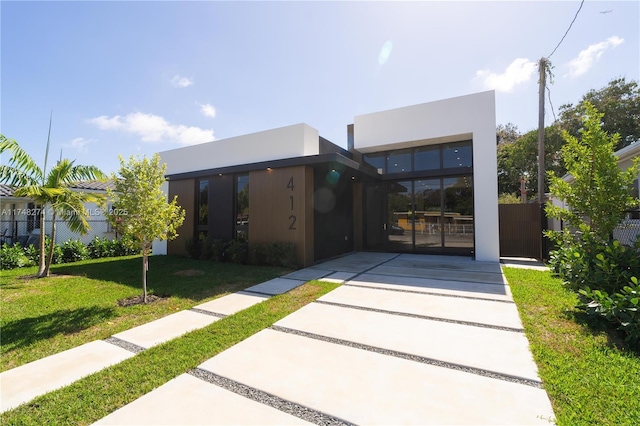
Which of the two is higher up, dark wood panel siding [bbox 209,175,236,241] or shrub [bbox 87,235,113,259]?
dark wood panel siding [bbox 209,175,236,241]

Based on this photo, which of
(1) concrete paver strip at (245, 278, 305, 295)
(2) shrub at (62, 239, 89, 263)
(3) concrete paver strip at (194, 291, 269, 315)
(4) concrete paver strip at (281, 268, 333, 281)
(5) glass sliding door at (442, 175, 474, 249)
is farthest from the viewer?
(2) shrub at (62, 239, 89, 263)

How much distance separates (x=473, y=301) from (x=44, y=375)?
5877 millimetres

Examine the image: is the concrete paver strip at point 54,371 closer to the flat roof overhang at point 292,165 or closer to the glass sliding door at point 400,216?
the flat roof overhang at point 292,165

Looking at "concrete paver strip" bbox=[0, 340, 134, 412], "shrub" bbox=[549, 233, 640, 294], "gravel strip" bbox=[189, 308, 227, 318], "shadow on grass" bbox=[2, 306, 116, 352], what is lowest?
"shadow on grass" bbox=[2, 306, 116, 352]

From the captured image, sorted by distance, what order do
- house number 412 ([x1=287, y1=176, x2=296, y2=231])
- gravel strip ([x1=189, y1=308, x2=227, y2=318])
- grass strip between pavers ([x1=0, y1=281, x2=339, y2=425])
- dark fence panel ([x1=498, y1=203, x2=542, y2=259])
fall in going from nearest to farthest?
1. grass strip between pavers ([x1=0, y1=281, x2=339, y2=425])
2. gravel strip ([x1=189, y1=308, x2=227, y2=318])
3. house number 412 ([x1=287, y1=176, x2=296, y2=231])
4. dark fence panel ([x1=498, y1=203, x2=542, y2=259])

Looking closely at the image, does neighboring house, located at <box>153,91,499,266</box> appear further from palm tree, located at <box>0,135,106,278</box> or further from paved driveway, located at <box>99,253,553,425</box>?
paved driveway, located at <box>99,253,553,425</box>

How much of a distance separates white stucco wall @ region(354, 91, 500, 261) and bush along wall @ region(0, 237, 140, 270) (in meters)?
9.66

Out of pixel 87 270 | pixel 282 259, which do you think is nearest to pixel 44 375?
pixel 282 259

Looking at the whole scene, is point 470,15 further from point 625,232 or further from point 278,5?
point 625,232

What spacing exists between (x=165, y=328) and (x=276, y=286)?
8.41ft

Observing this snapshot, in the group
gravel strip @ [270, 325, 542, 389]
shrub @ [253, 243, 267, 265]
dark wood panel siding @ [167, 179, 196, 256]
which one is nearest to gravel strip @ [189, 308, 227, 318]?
gravel strip @ [270, 325, 542, 389]

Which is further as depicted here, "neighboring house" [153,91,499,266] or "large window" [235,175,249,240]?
"large window" [235,175,249,240]

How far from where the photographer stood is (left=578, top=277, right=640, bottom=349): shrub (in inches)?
120

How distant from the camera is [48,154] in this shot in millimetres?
8031
